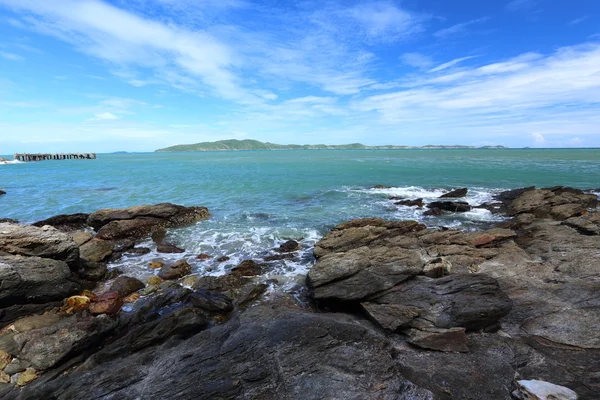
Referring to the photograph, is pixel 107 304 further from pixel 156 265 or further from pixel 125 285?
pixel 156 265

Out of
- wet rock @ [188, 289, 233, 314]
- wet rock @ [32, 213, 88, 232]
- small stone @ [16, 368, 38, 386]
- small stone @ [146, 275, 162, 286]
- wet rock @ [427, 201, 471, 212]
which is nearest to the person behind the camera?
small stone @ [16, 368, 38, 386]

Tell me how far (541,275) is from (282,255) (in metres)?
10.5

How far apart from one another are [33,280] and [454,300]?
13.8 metres

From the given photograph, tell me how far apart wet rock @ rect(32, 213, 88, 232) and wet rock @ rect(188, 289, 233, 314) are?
15413 mm

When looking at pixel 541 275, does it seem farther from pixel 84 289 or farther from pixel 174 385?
pixel 84 289

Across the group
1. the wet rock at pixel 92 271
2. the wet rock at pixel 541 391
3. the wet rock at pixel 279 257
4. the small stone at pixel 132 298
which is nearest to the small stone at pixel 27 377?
the small stone at pixel 132 298

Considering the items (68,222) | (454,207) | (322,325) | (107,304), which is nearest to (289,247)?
(107,304)

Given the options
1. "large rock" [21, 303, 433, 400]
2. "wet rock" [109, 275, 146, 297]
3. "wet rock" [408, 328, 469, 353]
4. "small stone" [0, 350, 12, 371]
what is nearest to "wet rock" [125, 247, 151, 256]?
"wet rock" [109, 275, 146, 297]

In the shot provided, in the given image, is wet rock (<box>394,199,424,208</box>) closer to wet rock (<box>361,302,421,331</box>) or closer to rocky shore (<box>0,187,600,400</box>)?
rocky shore (<box>0,187,600,400</box>)

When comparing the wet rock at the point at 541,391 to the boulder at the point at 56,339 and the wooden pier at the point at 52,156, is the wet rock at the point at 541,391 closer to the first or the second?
the boulder at the point at 56,339

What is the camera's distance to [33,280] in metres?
10.6

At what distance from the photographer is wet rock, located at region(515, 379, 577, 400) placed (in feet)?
17.0

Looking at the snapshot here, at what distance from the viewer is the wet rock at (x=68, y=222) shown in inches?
820

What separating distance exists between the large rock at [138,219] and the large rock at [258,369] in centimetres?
1313
